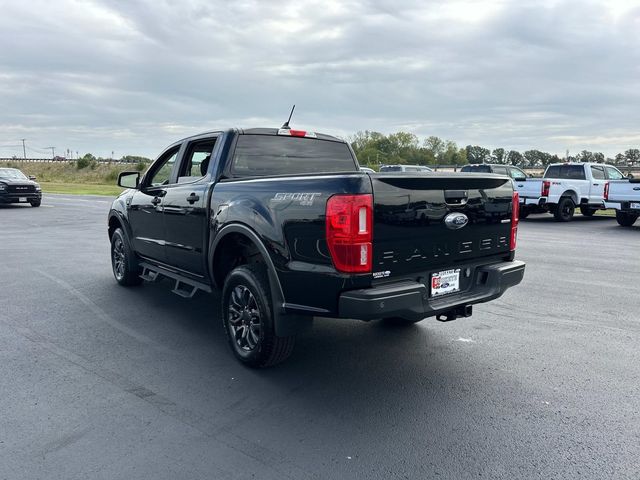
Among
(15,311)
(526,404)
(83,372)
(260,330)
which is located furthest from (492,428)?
(15,311)

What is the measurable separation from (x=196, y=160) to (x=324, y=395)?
114 inches

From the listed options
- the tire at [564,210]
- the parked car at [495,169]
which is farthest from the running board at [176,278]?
the parked car at [495,169]

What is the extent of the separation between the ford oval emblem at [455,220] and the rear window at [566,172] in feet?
52.1

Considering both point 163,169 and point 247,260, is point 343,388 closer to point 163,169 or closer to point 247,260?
point 247,260

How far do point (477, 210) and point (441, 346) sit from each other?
136cm

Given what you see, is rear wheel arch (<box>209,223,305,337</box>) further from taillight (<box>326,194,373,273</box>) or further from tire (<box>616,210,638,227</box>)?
tire (<box>616,210,638,227</box>)

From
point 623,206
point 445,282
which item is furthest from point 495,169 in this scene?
point 445,282

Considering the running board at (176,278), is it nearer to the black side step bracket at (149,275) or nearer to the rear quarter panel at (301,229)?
the black side step bracket at (149,275)

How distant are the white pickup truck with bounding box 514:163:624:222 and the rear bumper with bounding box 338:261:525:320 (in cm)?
1379

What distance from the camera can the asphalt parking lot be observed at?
9.53 ft

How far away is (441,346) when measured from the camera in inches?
187

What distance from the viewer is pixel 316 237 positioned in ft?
11.4

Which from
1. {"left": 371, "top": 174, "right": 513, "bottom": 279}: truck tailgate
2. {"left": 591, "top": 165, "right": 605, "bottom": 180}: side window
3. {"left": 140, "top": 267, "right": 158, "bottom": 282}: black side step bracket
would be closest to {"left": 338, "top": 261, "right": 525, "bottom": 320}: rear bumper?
{"left": 371, "top": 174, "right": 513, "bottom": 279}: truck tailgate

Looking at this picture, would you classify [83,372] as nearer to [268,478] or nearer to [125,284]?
[268,478]
